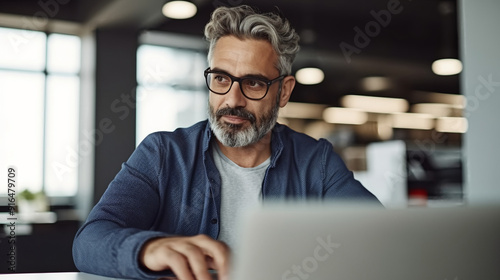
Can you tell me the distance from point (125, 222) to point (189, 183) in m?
0.33

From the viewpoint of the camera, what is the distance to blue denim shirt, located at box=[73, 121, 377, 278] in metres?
1.43

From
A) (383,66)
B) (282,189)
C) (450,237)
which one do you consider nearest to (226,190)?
(282,189)

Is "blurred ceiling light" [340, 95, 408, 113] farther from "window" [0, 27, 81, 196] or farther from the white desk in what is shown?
the white desk

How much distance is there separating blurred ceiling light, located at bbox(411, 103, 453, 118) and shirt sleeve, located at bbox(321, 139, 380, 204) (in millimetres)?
7224

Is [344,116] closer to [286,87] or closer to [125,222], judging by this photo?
[286,87]

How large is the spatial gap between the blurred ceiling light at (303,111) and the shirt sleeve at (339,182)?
19.8 ft

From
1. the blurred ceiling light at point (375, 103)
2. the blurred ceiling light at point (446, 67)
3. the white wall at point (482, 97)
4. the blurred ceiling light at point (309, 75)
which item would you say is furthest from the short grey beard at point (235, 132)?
the blurred ceiling light at point (375, 103)

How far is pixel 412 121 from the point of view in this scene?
9156 mm

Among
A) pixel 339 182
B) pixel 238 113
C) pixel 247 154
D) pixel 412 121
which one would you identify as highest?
pixel 412 121

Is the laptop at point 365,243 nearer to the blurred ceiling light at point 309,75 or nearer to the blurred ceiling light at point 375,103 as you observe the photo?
the blurred ceiling light at point 309,75

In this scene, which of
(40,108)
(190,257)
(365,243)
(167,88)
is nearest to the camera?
(365,243)

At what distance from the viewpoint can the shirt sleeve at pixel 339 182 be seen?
168 centimetres

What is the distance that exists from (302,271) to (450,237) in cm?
→ 21

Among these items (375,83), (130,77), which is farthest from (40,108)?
(375,83)
